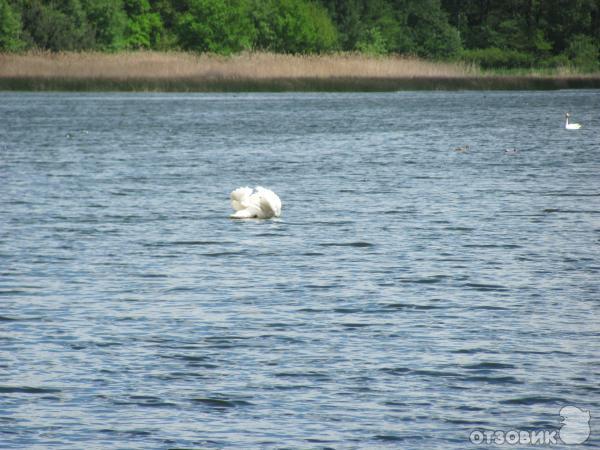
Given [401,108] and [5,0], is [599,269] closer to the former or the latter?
[401,108]

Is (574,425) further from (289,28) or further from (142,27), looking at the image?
(289,28)

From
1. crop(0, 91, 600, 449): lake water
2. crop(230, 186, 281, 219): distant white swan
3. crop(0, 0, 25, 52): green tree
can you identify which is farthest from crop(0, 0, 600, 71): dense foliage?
crop(230, 186, 281, 219): distant white swan

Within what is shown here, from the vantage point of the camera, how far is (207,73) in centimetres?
8181

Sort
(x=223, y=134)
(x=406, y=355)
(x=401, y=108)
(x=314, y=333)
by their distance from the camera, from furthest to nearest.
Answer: (x=401, y=108) → (x=223, y=134) → (x=314, y=333) → (x=406, y=355)

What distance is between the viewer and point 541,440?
32.0 ft

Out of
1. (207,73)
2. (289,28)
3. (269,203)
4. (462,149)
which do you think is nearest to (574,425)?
(269,203)

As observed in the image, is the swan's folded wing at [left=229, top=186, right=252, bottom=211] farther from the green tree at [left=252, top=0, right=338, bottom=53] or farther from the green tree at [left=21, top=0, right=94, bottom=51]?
the green tree at [left=252, top=0, right=338, bottom=53]

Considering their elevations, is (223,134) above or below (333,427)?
below

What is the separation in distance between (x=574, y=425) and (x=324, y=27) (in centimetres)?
10705

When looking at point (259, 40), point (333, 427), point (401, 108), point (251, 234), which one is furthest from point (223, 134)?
point (259, 40)

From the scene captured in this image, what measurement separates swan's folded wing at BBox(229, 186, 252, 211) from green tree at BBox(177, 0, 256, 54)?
278 ft

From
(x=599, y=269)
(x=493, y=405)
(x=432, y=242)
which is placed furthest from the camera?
(x=432, y=242)

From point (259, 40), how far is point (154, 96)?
3084 centimetres

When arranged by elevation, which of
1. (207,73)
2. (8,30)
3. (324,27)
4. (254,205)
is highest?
(254,205)
